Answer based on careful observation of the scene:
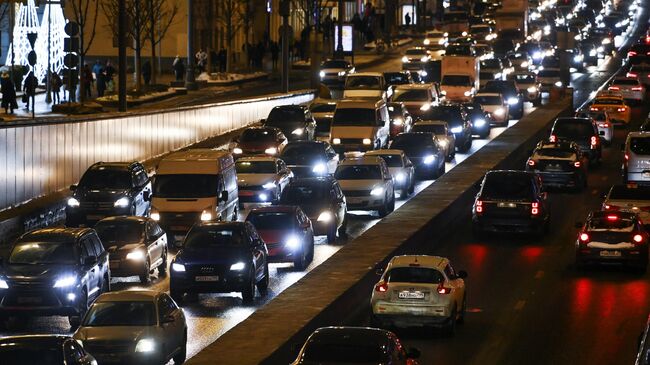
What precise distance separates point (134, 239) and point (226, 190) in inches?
245

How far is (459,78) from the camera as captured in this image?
75938 millimetres

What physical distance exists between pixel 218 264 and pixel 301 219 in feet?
16.3

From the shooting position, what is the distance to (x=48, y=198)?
141 ft

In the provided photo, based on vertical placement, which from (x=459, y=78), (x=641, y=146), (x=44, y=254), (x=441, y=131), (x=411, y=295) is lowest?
(x=411, y=295)

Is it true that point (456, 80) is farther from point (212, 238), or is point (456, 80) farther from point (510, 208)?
point (212, 238)

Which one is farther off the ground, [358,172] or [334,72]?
[334,72]

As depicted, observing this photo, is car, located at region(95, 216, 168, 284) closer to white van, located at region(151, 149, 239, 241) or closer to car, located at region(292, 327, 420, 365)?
white van, located at region(151, 149, 239, 241)

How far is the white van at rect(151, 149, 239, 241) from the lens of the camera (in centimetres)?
3875

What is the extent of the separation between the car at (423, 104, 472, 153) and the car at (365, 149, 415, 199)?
11.4 m

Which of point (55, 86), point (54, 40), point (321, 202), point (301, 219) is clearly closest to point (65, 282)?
point (301, 219)

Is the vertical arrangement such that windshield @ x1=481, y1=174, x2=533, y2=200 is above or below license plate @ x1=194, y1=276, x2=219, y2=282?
above

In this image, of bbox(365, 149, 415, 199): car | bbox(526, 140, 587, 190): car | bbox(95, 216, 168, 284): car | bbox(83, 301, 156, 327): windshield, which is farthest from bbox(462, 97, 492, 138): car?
bbox(83, 301, 156, 327): windshield

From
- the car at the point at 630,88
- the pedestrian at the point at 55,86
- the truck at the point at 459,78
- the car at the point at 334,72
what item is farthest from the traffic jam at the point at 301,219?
the car at the point at 334,72

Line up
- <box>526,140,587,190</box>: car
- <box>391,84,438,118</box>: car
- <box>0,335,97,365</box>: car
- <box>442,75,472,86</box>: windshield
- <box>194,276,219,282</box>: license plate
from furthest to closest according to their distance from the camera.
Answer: <box>442,75,472,86</box>: windshield
<box>391,84,438,118</box>: car
<box>526,140,587,190</box>: car
<box>194,276,219,282</box>: license plate
<box>0,335,97,365</box>: car
